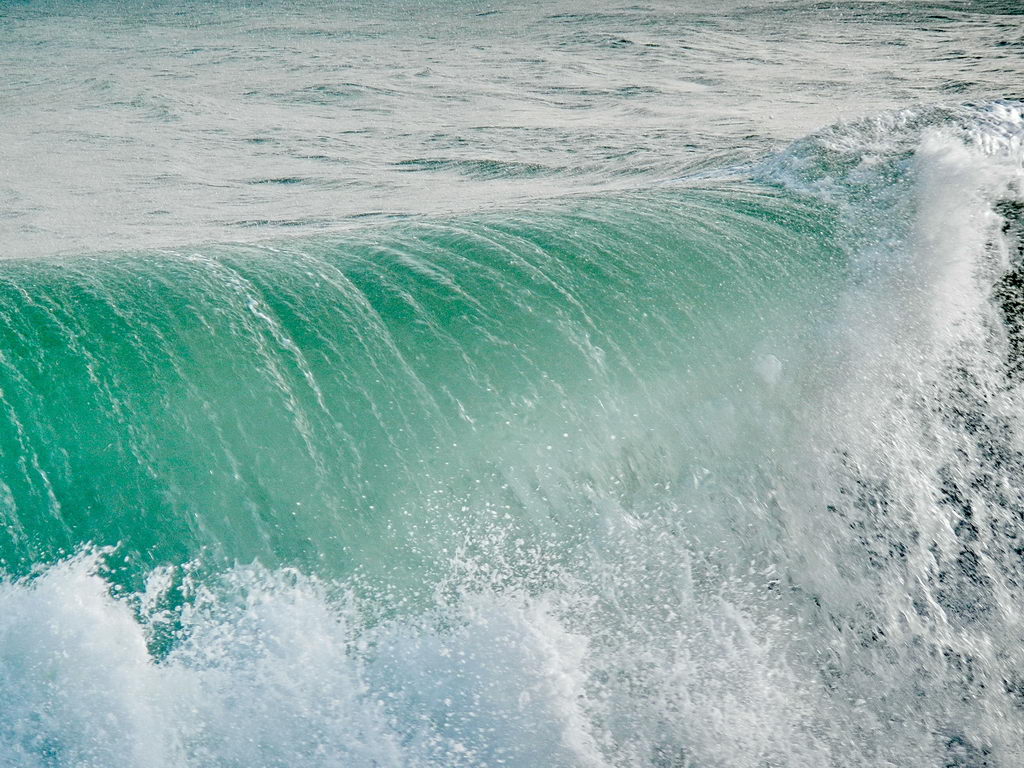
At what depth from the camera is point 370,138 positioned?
27.1 feet

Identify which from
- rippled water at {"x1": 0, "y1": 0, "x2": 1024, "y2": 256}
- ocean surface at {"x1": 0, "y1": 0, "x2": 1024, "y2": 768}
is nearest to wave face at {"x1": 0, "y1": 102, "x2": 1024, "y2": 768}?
ocean surface at {"x1": 0, "y1": 0, "x2": 1024, "y2": 768}

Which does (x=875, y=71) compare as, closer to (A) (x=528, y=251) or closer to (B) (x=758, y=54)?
(B) (x=758, y=54)

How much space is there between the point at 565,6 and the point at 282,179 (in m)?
6.91

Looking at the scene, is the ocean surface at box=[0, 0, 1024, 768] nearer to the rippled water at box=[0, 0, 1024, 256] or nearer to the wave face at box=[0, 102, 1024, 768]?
the wave face at box=[0, 102, 1024, 768]

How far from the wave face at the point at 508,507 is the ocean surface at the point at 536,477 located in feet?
0.04

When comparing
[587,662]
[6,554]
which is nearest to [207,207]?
[6,554]

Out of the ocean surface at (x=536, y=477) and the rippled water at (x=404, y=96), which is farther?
the rippled water at (x=404, y=96)

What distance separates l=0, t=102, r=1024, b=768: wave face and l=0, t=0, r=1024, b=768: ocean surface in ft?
0.04

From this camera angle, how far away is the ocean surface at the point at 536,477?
9.54ft

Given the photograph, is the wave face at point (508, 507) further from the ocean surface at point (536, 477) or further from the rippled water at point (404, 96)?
the rippled water at point (404, 96)

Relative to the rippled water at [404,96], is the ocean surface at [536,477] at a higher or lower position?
lower

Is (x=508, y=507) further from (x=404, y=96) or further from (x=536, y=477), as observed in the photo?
(x=404, y=96)

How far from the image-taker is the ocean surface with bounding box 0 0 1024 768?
2.91 metres

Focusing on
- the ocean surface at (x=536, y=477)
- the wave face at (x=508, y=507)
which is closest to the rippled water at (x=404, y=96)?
the ocean surface at (x=536, y=477)
